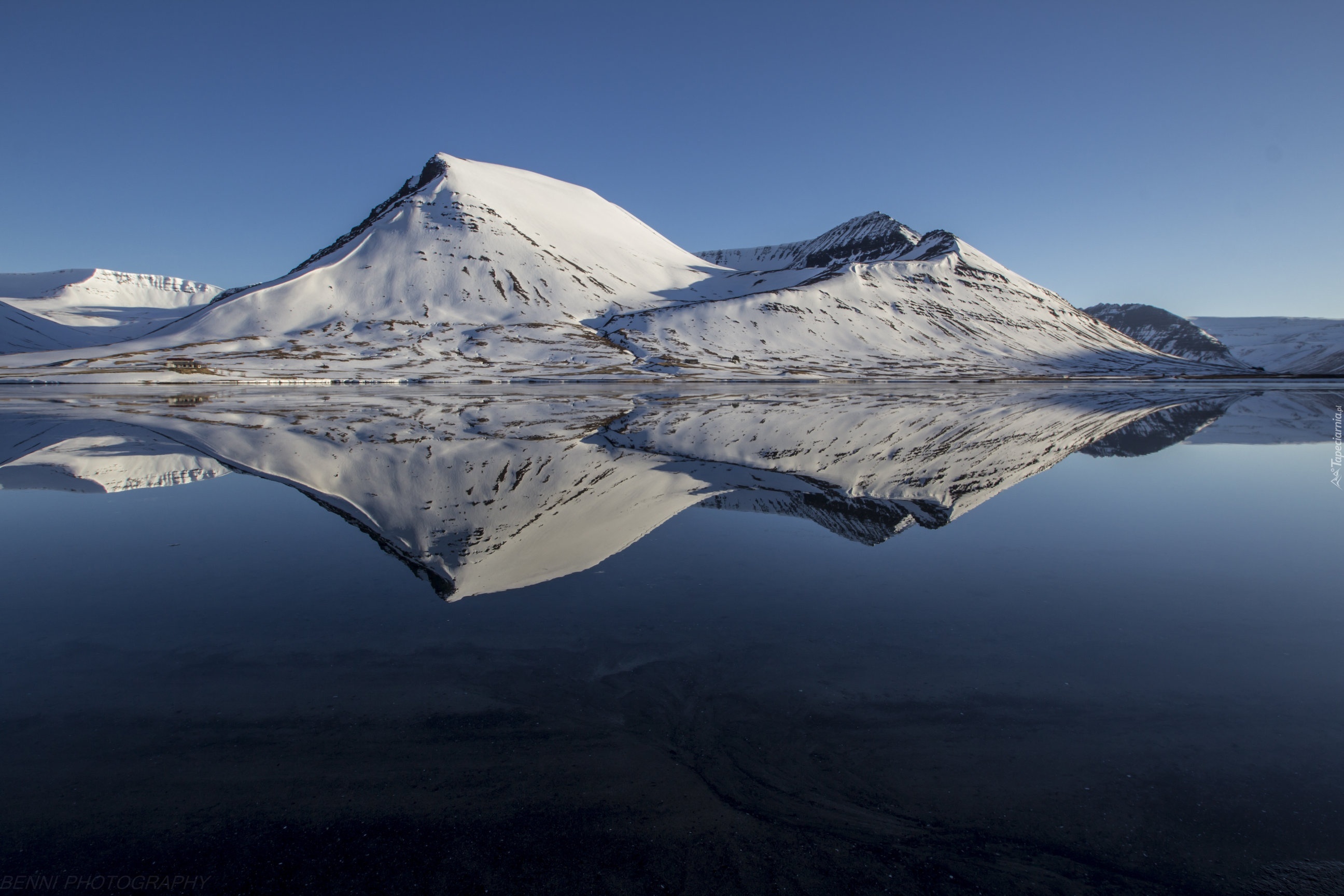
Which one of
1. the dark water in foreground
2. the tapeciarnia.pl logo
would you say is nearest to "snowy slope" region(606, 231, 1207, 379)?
the tapeciarnia.pl logo

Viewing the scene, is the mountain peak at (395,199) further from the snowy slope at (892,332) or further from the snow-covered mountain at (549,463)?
the snow-covered mountain at (549,463)

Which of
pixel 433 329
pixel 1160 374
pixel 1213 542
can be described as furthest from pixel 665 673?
pixel 1160 374

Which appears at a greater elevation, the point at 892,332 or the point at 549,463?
the point at 892,332

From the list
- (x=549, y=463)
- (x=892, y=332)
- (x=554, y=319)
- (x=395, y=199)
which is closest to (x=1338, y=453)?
(x=549, y=463)

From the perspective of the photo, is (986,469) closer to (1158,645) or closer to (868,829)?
(1158,645)

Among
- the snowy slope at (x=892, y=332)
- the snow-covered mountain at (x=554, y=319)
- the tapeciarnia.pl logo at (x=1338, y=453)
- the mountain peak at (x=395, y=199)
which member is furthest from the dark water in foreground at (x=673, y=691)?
the mountain peak at (x=395, y=199)

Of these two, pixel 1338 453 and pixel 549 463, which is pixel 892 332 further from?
pixel 549 463
